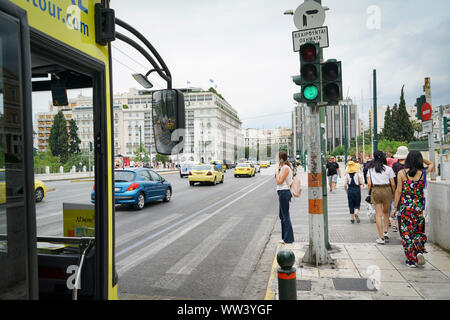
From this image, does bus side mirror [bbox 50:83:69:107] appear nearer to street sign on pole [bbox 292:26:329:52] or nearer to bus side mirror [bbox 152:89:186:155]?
bus side mirror [bbox 152:89:186:155]

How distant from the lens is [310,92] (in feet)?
18.3

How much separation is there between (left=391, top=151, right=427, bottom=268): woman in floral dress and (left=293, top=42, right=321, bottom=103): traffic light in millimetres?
1783

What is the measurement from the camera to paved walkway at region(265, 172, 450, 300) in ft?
14.1

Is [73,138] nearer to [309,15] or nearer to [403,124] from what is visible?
[309,15]

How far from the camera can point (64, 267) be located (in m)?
2.66

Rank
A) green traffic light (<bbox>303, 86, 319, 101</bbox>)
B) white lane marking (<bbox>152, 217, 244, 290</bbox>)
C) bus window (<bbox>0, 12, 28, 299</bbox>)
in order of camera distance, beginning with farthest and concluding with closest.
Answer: green traffic light (<bbox>303, 86, 319, 101</bbox>)
white lane marking (<bbox>152, 217, 244, 290</bbox>)
bus window (<bbox>0, 12, 28, 299</bbox>)

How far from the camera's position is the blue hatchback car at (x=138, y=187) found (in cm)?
1205

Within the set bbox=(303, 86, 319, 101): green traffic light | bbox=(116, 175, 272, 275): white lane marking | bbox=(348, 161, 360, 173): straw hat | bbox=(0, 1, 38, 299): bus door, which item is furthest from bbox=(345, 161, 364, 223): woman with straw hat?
bbox=(0, 1, 38, 299): bus door

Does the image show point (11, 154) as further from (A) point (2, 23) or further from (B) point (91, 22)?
(B) point (91, 22)

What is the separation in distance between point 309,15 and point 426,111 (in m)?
5.61

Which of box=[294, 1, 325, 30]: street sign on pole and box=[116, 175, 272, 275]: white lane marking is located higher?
box=[294, 1, 325, 30]: street sign on pole

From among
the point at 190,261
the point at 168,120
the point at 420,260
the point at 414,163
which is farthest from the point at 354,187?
the point at 168,120
